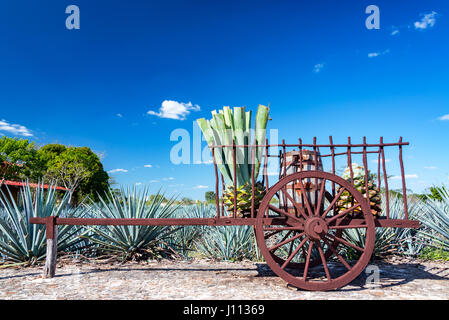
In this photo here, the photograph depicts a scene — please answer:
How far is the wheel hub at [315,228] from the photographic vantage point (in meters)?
3.37

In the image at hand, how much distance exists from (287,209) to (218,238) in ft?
8.20

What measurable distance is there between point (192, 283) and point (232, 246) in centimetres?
200

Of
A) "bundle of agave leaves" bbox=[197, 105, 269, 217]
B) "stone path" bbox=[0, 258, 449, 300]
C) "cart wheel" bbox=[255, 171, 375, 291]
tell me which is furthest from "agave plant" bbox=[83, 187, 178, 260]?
"cart wheel" bbox=[255, 171, 375, 291]

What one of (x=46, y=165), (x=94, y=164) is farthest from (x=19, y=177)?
(x=94, y=164)

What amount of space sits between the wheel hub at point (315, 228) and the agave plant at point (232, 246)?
2348 mm

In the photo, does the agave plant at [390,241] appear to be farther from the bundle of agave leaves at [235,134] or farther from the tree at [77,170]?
the tree at [77,170]

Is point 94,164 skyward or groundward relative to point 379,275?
skyward

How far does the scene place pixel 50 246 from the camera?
3955mm

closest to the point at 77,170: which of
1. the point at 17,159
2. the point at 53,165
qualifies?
the point at 53,165

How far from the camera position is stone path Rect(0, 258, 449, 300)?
10.9 feet

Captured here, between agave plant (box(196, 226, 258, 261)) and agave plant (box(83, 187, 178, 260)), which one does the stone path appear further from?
agave plant (box(196, 226, 258, 261))

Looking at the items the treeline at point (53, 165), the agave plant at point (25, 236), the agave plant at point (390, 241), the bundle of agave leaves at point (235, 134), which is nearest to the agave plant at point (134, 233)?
the agave plant at point (25, 236)

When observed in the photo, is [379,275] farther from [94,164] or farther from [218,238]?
[94,164]

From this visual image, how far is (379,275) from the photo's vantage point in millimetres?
4215
